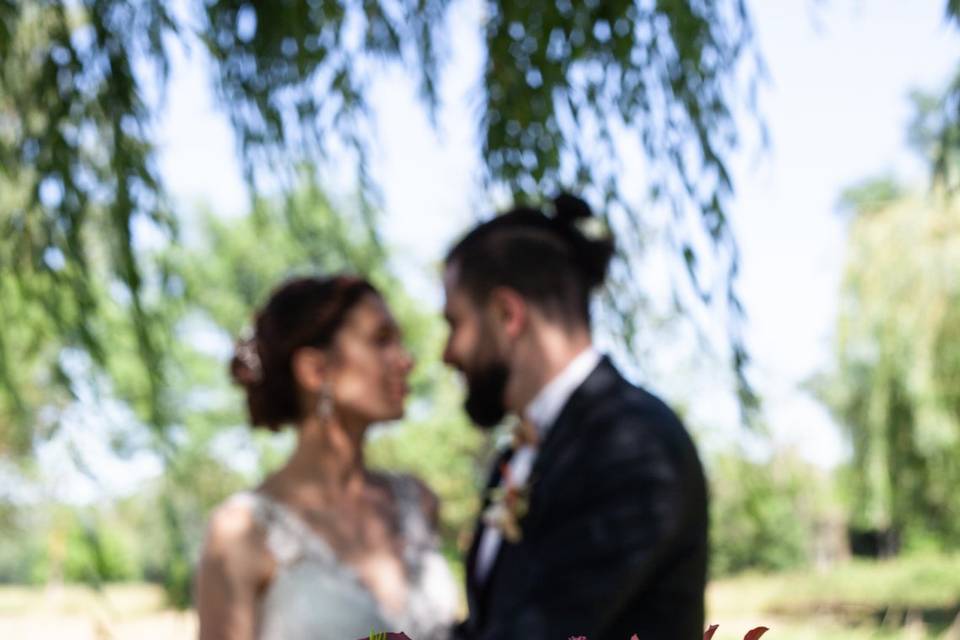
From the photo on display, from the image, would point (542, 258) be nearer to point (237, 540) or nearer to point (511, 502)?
point (511, 502)

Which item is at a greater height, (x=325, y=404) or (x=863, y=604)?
(x=325, y=404)

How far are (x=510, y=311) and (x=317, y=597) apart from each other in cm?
76

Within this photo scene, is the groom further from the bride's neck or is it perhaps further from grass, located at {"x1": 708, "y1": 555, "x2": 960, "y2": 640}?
grass, located at {"x1": 708, "y1": 555, "x2": 960, "y2": 640}

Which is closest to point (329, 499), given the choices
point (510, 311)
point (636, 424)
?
point (510, 311)

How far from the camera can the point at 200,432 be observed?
23484mm

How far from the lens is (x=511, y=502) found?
1.81 metres

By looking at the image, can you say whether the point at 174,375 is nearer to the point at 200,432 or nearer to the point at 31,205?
the point at 31,205

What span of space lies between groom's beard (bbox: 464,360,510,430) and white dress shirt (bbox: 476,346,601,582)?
0.10 meters

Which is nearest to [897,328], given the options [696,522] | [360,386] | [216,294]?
[360,386]

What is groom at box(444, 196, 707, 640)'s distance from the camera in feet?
4.94

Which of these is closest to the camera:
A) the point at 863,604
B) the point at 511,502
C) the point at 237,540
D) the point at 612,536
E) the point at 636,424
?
the point at 612,536

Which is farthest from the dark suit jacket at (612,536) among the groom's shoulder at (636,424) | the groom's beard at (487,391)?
the groom's beard at (487,391)

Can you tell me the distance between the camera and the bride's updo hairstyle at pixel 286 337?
2.54m

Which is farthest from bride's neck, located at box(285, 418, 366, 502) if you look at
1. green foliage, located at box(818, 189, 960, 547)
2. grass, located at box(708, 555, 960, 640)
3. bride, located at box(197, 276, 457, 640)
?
grass, located at box(708, 555, 960, 640)
